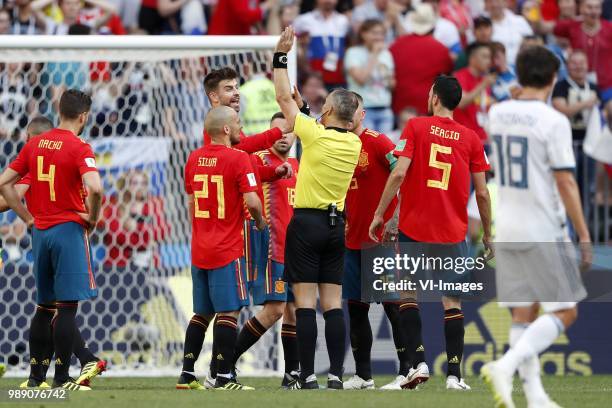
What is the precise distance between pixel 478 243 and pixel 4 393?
674 cm

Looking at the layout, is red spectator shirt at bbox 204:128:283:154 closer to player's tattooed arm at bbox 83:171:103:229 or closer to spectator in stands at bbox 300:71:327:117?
player's tattooed arm at bbox 83:171:103:229

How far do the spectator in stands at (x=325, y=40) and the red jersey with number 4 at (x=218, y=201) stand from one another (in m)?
6.88

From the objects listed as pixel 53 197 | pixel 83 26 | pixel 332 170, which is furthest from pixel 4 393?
pixel 83 26

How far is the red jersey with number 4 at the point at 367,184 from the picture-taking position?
35.3 feet

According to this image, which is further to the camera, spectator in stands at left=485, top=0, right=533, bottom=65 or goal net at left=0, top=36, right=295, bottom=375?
spectator in stands at left=485, top=0, right=533, bottom=65

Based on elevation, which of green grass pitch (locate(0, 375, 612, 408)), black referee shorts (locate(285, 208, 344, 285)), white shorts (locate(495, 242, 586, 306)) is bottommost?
green grass pitch (locate(0, 375, 612, 408))

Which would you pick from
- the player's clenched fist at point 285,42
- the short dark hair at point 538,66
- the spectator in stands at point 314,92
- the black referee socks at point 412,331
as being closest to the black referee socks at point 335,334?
the black referee socks at point 412,331

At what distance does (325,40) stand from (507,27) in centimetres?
247

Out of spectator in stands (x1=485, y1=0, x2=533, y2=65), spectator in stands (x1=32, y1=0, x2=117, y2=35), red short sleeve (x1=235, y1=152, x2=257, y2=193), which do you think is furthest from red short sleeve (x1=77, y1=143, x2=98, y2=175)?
spectator in stands (x1=485, y1=0, x2=533, y2=65)

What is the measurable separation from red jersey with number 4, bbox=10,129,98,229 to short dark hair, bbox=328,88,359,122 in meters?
1.84

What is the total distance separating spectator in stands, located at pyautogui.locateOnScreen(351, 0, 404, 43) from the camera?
58.1ft

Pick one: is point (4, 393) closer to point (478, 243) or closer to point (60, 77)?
point (60, 77)

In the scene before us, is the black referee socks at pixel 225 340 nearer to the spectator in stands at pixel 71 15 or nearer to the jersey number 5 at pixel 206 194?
the jersey number 5 at pixel 206 194

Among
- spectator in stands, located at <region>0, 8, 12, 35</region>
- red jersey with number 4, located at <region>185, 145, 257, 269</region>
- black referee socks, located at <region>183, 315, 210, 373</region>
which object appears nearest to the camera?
red jersey with number 4, located at <region>185, 145, 257, 269</region>
